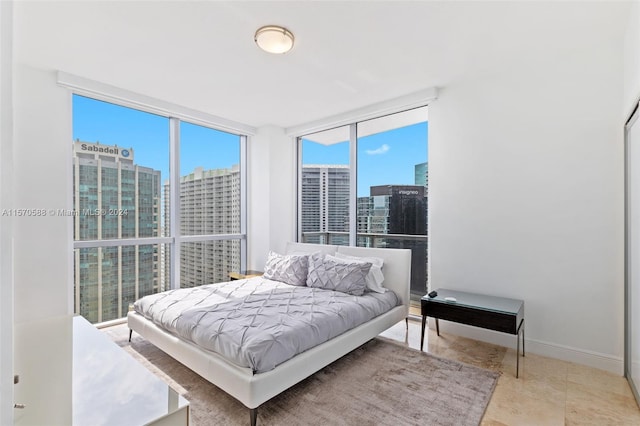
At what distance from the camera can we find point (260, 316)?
7.79ft

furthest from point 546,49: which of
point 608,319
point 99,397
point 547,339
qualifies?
point 99,397

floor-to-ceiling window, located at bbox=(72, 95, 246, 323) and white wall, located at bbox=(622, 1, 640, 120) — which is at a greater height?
white wall, located at bbox=(622, 1, 640, 120)

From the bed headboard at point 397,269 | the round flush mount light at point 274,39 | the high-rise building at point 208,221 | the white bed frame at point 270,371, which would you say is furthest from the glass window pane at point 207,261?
the round flush mount light at point 274,39

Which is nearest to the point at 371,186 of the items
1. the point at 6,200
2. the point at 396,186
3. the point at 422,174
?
the point at 396,186

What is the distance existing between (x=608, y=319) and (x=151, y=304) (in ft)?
12.7

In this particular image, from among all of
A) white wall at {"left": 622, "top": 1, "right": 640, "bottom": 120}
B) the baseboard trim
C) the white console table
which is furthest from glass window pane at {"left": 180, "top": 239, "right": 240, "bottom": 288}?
white wall at {"left": 622, "top": 1, "right": 640, "bottom": 120}

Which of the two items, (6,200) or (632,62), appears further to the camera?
(632,62)

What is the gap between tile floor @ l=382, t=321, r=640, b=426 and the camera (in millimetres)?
1977

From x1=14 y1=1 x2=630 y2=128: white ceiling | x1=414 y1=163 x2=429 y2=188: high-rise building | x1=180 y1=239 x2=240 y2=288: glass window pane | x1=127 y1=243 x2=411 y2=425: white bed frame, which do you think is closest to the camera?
x1=127 y1=243 x2=411 y2=425: white bed frame

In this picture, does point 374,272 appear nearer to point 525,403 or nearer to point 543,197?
point 525,403

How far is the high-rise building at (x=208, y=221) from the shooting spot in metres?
4.32

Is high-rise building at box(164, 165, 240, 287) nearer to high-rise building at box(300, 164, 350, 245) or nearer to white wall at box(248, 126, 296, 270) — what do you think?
white wall at box(248, 126, 296, 270)

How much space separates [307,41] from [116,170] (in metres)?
2.69

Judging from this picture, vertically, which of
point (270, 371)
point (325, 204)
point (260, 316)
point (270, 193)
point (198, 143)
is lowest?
point (270, 371)
